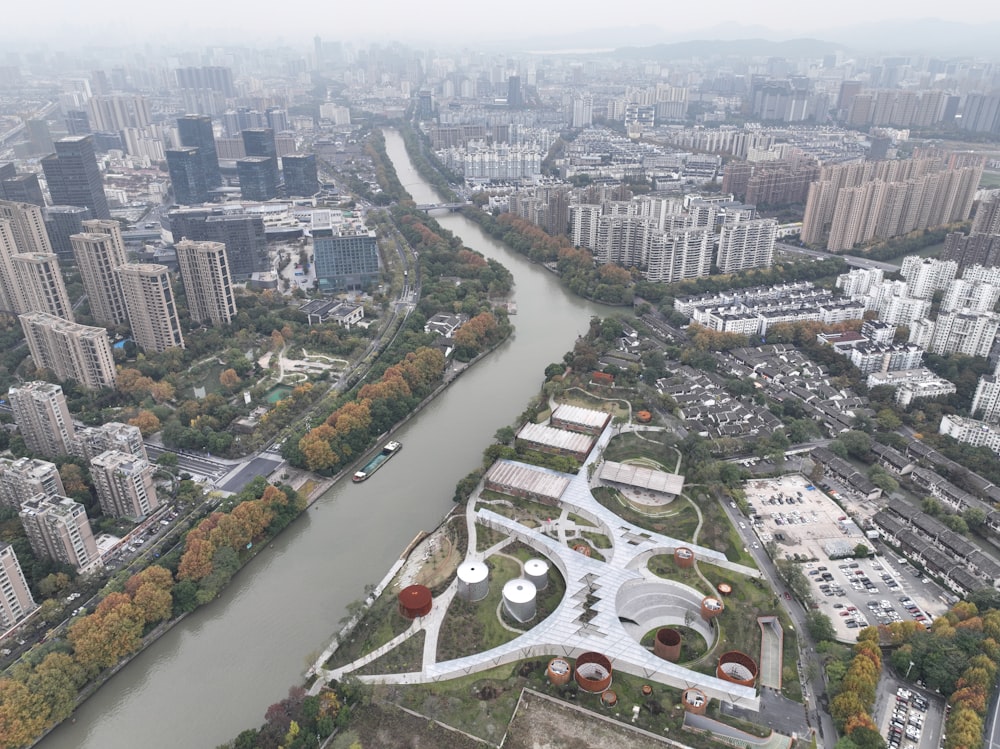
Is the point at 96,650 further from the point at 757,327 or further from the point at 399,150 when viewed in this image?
the point at 399,150

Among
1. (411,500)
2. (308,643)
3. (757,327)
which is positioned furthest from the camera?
(757,327)

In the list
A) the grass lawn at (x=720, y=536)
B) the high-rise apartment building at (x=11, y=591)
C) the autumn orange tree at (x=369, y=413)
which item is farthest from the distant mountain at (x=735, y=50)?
the high-rise apartment building at (x=11, y=591)

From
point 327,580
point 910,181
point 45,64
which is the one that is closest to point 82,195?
point 327,580

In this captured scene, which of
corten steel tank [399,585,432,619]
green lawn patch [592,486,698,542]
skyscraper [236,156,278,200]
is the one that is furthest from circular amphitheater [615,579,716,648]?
skyscraper [236,156,278,200]

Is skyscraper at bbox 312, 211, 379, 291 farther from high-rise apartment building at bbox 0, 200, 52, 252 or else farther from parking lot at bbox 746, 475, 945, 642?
parking lot at bbox 746, 475, 945, 642

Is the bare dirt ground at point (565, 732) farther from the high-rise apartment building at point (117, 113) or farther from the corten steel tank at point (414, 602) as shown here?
the high-rise apartment building at point (117, 113)

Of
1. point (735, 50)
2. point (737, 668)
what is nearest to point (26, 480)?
point (737, 668)

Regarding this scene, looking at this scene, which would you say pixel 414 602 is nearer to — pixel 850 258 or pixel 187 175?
pixel 850 258
